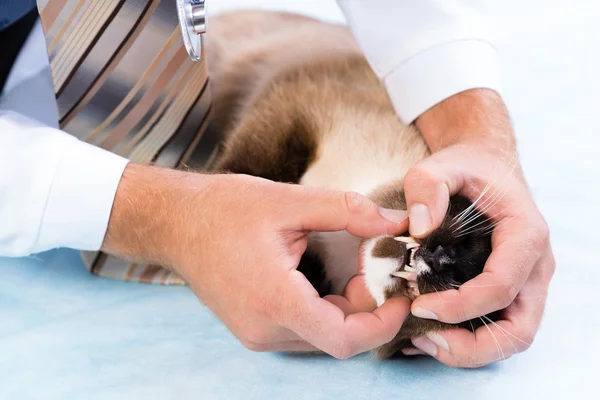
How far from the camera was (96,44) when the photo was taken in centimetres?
145

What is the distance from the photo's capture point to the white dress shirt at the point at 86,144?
1.28m

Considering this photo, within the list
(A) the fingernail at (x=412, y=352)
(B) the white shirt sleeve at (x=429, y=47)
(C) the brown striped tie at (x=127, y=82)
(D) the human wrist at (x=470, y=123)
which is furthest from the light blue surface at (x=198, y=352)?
(B) the white shirt sleeve at (x=429, y=47)

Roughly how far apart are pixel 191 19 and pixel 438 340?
0.72 metres

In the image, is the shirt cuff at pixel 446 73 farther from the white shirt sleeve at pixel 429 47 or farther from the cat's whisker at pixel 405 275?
the cat's whisker at pixel 405 275

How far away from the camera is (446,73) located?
1.59 m

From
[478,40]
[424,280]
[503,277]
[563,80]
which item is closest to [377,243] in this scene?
[424,280]

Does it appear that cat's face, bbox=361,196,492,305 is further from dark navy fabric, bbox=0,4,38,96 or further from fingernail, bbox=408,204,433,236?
dark navy fabric, bbox=0,4,38,96

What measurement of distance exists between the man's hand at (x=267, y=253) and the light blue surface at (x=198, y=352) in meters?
0.14

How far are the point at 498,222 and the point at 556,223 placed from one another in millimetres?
636

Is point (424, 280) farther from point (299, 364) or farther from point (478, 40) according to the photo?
point (478, 40)

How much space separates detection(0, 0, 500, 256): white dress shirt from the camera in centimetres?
128

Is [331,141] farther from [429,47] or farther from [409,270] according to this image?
[409,270]

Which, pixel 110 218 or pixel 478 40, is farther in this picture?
pixel 478 40

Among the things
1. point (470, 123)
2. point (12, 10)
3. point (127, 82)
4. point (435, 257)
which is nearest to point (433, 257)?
point (435, 257)
